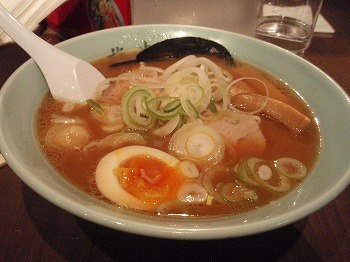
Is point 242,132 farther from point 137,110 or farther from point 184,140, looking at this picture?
point 137,110

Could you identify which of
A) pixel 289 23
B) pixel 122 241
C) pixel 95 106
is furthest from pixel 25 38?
pixel 289 23

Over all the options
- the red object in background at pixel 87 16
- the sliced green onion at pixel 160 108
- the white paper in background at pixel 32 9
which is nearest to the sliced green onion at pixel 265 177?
the sliced green onion at pixel 160 108

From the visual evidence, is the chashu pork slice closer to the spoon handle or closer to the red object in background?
the spoon handle

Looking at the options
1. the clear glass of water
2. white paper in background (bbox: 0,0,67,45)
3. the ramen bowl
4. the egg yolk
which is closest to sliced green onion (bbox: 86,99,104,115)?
the ramen bowl

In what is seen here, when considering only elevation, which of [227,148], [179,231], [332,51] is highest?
[179,231]

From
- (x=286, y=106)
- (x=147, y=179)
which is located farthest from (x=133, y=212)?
(x=286, y=106)

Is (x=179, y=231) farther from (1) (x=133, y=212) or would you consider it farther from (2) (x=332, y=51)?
(2) (x=332, y=51)
